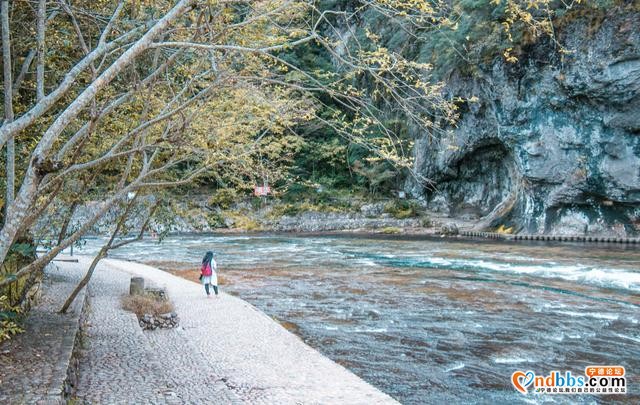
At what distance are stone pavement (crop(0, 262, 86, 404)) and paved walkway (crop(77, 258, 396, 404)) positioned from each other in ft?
1.56

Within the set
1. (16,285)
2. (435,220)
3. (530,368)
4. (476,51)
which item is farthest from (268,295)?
(435,220)

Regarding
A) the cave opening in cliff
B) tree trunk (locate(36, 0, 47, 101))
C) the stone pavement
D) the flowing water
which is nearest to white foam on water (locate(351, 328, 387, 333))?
the flowing water

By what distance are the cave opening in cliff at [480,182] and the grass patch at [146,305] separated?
31.6 m

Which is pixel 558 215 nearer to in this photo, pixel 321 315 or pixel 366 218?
pixel 366 218

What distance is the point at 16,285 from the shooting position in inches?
383

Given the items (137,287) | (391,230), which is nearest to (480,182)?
(391,230)

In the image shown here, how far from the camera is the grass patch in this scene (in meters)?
12.1

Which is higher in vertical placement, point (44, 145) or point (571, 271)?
point (44, 145)

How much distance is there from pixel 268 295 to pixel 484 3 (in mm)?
21758

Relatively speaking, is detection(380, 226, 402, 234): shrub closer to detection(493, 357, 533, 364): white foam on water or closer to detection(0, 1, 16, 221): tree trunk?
detection(493, 357, 533, 364): white foam on water

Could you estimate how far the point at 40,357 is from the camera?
707 centimetres

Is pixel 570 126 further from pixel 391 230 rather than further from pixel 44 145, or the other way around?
pixel 44 145

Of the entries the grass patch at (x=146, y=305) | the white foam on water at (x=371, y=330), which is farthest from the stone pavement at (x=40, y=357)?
the white foam on water at (x=371, y=330)

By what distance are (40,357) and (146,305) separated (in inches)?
210
